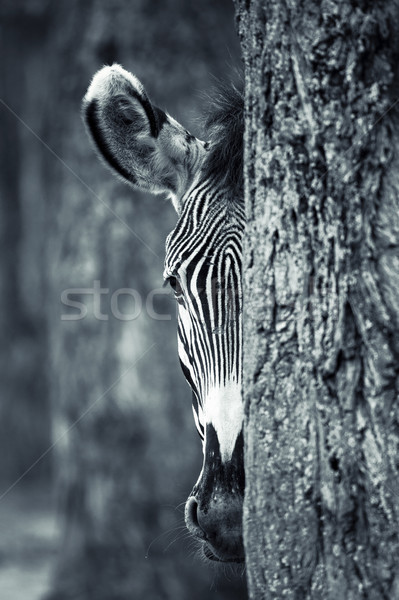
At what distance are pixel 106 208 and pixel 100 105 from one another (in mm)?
3822

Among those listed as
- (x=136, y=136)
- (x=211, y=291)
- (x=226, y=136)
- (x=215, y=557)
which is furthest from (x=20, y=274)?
(x=215, y=557)

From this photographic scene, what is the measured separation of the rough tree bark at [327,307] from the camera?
1931 millimetres

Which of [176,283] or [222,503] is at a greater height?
[176,283]

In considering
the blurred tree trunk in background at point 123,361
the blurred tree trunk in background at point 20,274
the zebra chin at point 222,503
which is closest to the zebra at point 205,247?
the zebra chin at point 222,503

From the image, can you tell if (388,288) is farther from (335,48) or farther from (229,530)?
(229,530)

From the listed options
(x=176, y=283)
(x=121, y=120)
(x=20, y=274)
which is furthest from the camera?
(x=20, y=274)

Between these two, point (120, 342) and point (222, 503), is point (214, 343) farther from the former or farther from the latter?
point (120, 342)

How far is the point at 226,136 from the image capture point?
3301mm

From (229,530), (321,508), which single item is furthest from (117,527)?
(321,508)

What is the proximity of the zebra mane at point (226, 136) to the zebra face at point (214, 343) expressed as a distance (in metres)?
0.07

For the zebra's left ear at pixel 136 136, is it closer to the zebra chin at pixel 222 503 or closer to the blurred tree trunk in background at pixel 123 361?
the zebra chin at pixel 222 503

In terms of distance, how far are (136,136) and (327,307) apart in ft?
6.38

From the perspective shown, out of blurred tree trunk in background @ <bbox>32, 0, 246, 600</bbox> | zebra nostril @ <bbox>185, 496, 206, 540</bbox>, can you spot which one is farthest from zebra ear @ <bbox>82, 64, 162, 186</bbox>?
blurred tree trunk in background @ <bbox>32, 0, 246, 600</bbox>

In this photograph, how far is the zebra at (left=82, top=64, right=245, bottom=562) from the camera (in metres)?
2.68
